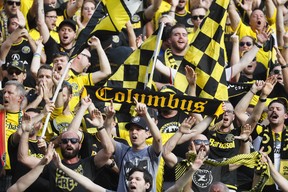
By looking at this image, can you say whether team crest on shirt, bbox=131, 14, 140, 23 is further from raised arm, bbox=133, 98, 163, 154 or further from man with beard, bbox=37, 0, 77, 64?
raised arm, bbox=133, 98, 163, 154

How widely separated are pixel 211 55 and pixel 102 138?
196 centimetres

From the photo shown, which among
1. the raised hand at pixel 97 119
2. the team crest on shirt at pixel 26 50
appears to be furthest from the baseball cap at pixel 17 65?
the raised hand at pixel 97 119

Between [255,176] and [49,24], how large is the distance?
460 cm

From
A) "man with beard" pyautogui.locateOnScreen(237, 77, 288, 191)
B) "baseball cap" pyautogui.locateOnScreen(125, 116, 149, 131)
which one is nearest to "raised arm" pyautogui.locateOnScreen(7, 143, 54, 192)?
"baseball cap" pyautogui.locateOnScreen(125, 116, 149, 131)

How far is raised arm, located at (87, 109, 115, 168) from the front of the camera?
1453 centimetres

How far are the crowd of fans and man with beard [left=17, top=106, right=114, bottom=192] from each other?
11 mm

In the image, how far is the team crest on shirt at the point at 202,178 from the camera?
15.3 metres

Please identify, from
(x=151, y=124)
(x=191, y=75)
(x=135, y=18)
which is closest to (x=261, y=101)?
(x=191, y=75)

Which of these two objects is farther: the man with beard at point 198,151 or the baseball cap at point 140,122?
the man with beard at point 198,151

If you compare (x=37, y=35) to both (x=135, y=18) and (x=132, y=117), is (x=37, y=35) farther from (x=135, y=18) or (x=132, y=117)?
(x=132, y=117)

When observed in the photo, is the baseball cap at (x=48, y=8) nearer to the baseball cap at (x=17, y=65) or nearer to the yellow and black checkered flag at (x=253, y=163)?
the baseball cap at (x=17, y=65)

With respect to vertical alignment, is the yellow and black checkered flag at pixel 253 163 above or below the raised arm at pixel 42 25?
above

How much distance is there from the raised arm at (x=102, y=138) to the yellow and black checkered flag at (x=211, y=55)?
5.00 feet

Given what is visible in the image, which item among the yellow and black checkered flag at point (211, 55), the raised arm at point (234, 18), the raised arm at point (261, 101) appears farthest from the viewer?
the raised arm at point (234, 18)
